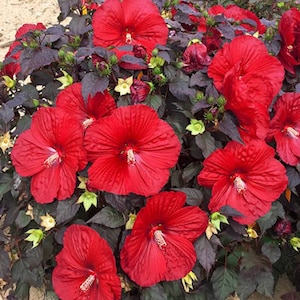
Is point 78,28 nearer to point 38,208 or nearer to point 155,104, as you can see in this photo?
point 155,104

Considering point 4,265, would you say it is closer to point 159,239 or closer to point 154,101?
point 159,239

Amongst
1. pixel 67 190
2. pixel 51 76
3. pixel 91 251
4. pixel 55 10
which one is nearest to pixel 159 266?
pixel 91 251

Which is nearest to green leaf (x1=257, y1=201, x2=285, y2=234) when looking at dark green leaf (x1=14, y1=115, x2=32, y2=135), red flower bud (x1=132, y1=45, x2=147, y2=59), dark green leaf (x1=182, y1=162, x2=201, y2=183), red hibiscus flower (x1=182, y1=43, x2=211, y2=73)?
dark green leaf (x1=182, y1=162, x2=201, y2=183)

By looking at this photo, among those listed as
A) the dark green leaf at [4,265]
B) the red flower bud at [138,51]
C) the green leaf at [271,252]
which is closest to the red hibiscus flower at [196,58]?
the red flower bud at [138,51]

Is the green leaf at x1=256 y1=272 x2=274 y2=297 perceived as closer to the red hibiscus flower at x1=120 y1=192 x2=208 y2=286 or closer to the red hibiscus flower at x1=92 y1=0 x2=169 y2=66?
the red hibiscus flower at x1=120 y1=192 x2=208 y2=286

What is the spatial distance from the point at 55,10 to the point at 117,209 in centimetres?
298

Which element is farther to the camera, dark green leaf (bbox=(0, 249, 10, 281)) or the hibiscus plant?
dark green leaf (bbox=(0, 249, 10, 281))

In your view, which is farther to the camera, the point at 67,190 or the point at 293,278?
the point at 293,278

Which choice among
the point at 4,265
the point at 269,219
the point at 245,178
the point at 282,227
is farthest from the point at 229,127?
the point at 4,265

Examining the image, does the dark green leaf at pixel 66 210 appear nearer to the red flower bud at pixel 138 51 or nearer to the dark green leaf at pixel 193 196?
the dark green leaf at pixel 193 196

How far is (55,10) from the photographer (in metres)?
3.86

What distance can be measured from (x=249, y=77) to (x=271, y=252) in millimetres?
553

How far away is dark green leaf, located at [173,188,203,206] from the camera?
1.28 meters

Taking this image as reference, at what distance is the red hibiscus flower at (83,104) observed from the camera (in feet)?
4.20
